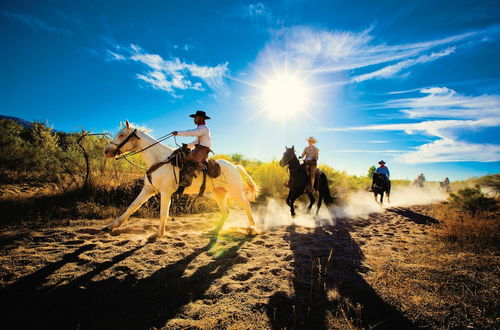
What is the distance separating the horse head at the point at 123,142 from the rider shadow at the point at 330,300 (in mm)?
3900

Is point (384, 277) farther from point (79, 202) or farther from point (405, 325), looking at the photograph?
point (79, 202)

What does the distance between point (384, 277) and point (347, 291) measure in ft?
2.38

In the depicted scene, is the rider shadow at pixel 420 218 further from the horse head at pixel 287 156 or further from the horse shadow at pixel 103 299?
the horse shadow at pixel 103 299

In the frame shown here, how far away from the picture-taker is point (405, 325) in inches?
72.7

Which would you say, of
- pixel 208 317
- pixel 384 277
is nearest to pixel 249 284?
pixel 208 317

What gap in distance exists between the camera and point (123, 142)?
4113 millimetres

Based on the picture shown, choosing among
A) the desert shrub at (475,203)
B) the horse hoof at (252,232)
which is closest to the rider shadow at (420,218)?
the desert shrub at (475,203)

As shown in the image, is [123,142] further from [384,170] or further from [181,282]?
[384,170]

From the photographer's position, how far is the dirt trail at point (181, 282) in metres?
1.86

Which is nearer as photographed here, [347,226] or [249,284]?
[249,284]

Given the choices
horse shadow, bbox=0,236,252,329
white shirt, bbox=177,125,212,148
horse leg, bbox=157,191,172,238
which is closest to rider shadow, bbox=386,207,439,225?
white shirt, bbox=177,125,212,148

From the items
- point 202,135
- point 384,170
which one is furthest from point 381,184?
point 202,135

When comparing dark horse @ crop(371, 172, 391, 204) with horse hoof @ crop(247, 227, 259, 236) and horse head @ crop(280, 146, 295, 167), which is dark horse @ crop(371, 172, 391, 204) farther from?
horse hoof @ crop(247, 227, 259, 236)

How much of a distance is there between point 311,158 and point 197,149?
4.76 m
